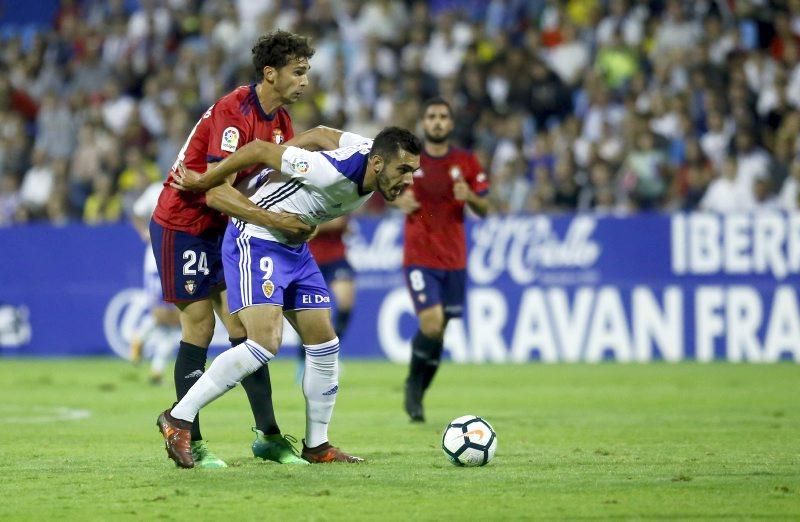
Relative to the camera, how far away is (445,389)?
15750 mm

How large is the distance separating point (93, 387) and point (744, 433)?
8.78 metres

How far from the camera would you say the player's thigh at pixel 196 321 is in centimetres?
906

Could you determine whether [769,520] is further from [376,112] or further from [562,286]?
[376,112]

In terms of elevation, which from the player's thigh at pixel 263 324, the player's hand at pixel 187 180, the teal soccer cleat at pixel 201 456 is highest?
the player's hand at pixel 187 180

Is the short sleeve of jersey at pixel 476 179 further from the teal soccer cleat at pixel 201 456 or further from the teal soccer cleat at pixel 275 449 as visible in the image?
the teal soccer cleat at pixel 201 456

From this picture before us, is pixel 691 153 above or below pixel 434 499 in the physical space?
above

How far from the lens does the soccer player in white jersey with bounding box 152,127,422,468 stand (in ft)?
27.3

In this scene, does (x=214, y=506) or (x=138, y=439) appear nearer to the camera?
(x=214, y=506)

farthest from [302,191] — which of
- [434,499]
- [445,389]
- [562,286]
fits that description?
[562,286]

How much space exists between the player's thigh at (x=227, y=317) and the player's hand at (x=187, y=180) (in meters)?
0.75

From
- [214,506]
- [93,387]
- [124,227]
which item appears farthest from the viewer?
[124,227]

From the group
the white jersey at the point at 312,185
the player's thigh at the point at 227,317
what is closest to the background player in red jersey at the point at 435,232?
the player's thigh at the point at 227,317

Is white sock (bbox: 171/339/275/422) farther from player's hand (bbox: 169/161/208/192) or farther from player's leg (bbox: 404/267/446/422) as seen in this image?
player's leg (bbox: 404/267/446/422)

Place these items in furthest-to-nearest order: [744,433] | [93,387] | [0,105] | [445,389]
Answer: [0,105]
[93,387]
[445,389]
[744,433]
